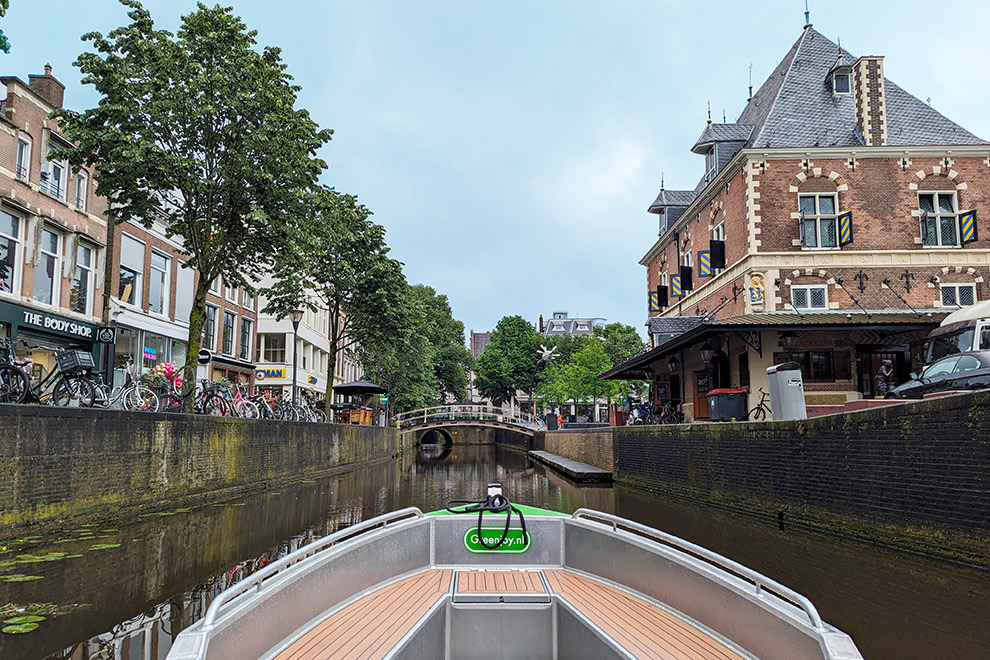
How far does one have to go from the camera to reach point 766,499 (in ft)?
39.9

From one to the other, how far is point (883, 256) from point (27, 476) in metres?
22.2

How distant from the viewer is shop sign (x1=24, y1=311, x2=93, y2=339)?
17344 millimetres

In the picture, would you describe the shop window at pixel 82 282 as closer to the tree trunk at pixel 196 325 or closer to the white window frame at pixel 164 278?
the white window frame at pixel 164 278

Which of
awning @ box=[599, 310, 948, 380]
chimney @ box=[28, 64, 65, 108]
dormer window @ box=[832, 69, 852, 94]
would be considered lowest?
awning @ box=[599, 310, 948, 380]

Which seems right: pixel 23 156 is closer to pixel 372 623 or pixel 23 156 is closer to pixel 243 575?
pixel 243 575

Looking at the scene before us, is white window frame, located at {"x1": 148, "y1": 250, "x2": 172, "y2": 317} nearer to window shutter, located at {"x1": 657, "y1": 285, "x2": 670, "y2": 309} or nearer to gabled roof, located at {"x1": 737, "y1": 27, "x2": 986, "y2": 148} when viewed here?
gabled roof, located at {"x1": 737, "y1": 27, "x2": 986, "y2": 148}

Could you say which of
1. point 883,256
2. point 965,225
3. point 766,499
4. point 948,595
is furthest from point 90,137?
point 965,225

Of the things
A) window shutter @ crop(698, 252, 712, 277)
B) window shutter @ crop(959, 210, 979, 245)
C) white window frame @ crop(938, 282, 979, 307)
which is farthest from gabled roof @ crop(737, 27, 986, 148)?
white window frame @ crop(938, 282, 979, 307)

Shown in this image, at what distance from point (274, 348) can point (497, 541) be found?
36413mm

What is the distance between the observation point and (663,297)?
3306cm

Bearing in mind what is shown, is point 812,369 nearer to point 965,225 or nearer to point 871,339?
point 871,339

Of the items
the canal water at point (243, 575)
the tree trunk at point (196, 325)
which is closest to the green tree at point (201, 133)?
the tree trunk at point (196, 325)

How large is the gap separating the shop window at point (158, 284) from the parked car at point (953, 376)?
21.9 meters

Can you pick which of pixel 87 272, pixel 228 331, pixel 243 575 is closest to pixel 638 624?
pixel 243 575
